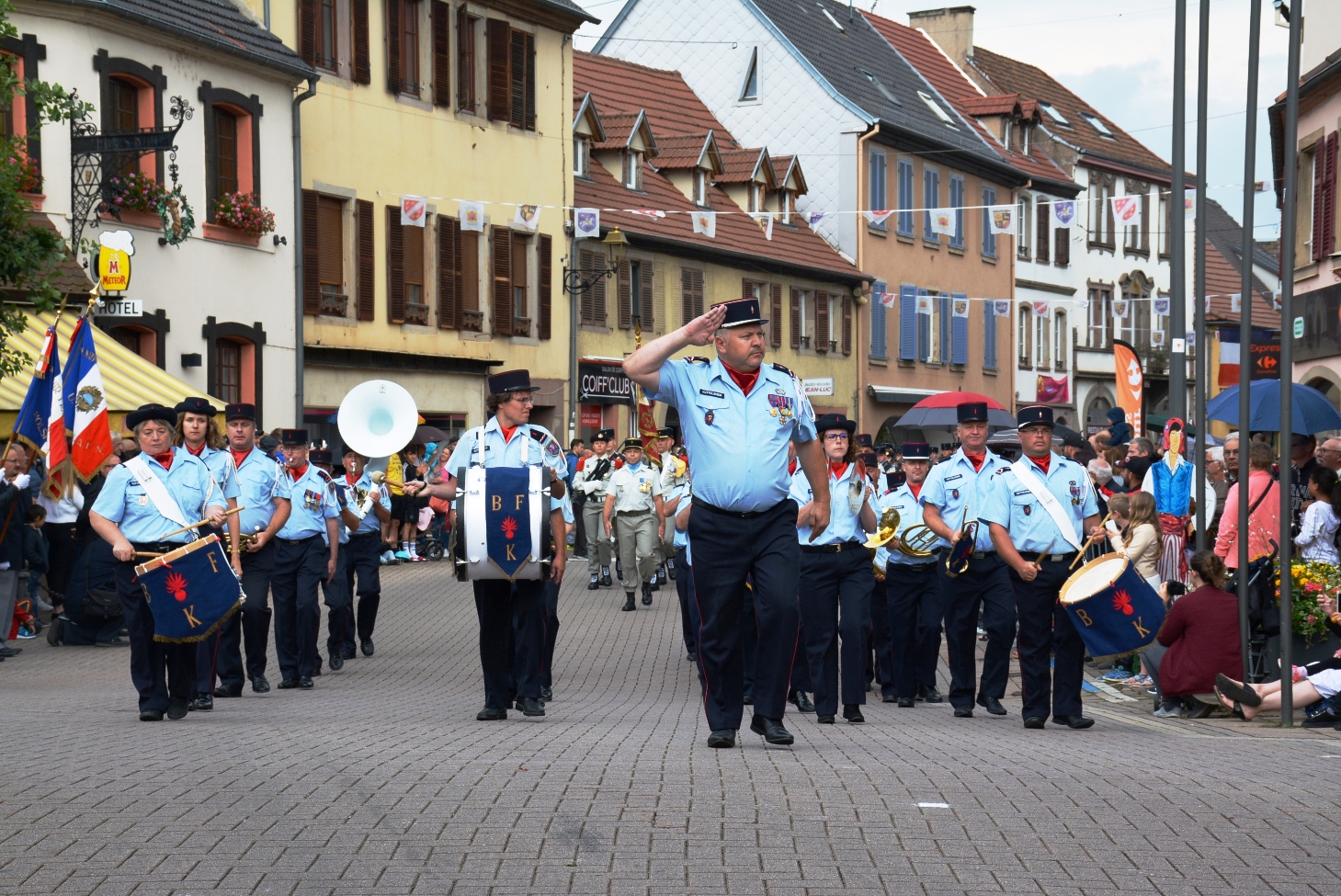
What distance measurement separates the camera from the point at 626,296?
40312 mm

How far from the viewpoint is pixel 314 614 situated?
14.4 metres

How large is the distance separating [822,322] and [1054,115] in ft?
61.4

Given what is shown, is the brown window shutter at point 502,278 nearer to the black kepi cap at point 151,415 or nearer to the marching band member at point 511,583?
the black kepi cap at point 151,415

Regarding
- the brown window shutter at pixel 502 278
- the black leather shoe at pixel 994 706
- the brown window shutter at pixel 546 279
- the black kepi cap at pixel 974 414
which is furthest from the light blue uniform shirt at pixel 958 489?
the brown window shutter at pixel 546 279

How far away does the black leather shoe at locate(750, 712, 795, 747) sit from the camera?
8734 millimetres

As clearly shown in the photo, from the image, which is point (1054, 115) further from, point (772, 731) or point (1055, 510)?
point (772, 731)

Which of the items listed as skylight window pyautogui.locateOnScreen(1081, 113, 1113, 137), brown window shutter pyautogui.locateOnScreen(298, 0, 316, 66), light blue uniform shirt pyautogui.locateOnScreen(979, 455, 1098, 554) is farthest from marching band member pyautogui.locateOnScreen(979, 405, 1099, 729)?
skylight window pyautogui.locateOnScreen(1081, 113, 1113, 137)

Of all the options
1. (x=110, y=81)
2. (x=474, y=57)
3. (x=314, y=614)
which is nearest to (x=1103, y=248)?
(x=474, y=57)

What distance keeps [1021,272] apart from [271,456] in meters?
47.4

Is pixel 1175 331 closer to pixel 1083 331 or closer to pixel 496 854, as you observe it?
pixel 496 854

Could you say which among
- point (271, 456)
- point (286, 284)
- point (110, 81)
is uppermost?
point (110, 81)

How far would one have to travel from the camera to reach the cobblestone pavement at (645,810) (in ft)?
19.3

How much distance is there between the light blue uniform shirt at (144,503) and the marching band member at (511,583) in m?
1.39

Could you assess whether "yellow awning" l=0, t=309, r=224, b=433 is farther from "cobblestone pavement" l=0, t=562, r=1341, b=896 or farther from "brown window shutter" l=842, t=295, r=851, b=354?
"brown window shutter" l=842, t=295, r=851, b=354
